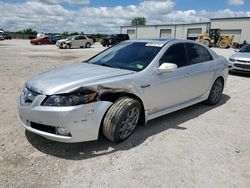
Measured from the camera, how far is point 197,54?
514cm

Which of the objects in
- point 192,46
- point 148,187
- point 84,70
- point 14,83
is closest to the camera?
point 148,187

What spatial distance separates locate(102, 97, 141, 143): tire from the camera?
3.42 m

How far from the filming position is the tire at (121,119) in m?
3.42

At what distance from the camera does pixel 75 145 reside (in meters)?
3.64

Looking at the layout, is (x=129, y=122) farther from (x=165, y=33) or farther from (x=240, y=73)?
(x=165, y=33)

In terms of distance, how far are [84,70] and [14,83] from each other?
4496mm

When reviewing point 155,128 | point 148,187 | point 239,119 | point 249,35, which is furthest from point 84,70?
point 249,35

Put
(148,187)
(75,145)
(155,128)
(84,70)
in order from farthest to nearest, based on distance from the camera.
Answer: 1. (155,128)
2. (84,70)
3. (75,145)
4. (148,187)

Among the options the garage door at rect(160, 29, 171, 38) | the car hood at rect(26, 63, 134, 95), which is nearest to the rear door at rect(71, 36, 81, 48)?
the car hood at rect(26, 63, 134, 95)

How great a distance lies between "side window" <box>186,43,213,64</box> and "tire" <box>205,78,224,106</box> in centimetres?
65

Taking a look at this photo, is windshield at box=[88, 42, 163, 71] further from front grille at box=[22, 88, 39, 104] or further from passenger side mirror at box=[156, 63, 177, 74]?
front grille at box=[22, 88, 39, 104]

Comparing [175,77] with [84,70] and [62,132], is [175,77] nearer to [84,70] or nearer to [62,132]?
[84,70]

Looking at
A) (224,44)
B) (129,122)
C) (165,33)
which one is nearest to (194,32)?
(165,33)

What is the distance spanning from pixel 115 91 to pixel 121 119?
1.31 ft
